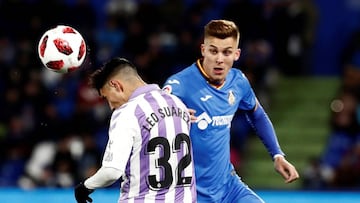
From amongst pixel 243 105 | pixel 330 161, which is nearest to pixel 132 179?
pixel 243 105

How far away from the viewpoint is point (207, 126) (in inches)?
254

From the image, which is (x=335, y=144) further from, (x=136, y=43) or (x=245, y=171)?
(x=136, y=43)

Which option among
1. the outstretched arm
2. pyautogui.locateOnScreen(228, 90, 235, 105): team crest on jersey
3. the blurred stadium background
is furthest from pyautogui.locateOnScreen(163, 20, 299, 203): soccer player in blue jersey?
the blurred stadium background

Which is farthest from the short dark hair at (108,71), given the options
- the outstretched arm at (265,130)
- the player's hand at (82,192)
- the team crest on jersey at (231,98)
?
the outstretched arm at (265,130)

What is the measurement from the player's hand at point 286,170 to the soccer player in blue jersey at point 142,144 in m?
1.16

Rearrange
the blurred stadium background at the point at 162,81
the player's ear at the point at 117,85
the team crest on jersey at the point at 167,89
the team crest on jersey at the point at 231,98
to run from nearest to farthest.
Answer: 1. the player's ear at the point at 117,85
2. the team crest on jersey at the point at 167,89
3. the team crest on jersey at the point at 231,98
4. the blurred stadium background at the point at 162,81

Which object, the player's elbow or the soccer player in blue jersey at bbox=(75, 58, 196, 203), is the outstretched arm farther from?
the player's elbow

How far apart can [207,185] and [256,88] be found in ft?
23.2

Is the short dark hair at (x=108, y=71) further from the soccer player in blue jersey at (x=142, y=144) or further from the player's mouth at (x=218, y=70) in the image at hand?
the player's mouth at (x=218, y=70)

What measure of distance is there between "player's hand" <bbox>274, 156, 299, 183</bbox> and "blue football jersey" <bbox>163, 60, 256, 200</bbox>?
0.43 metres

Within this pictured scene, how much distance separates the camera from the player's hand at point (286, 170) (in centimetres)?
675

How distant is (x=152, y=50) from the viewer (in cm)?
1375

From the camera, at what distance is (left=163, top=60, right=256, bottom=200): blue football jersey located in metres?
6.45

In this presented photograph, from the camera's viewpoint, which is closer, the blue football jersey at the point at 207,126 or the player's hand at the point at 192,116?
the player's hand at the point at 192,116
